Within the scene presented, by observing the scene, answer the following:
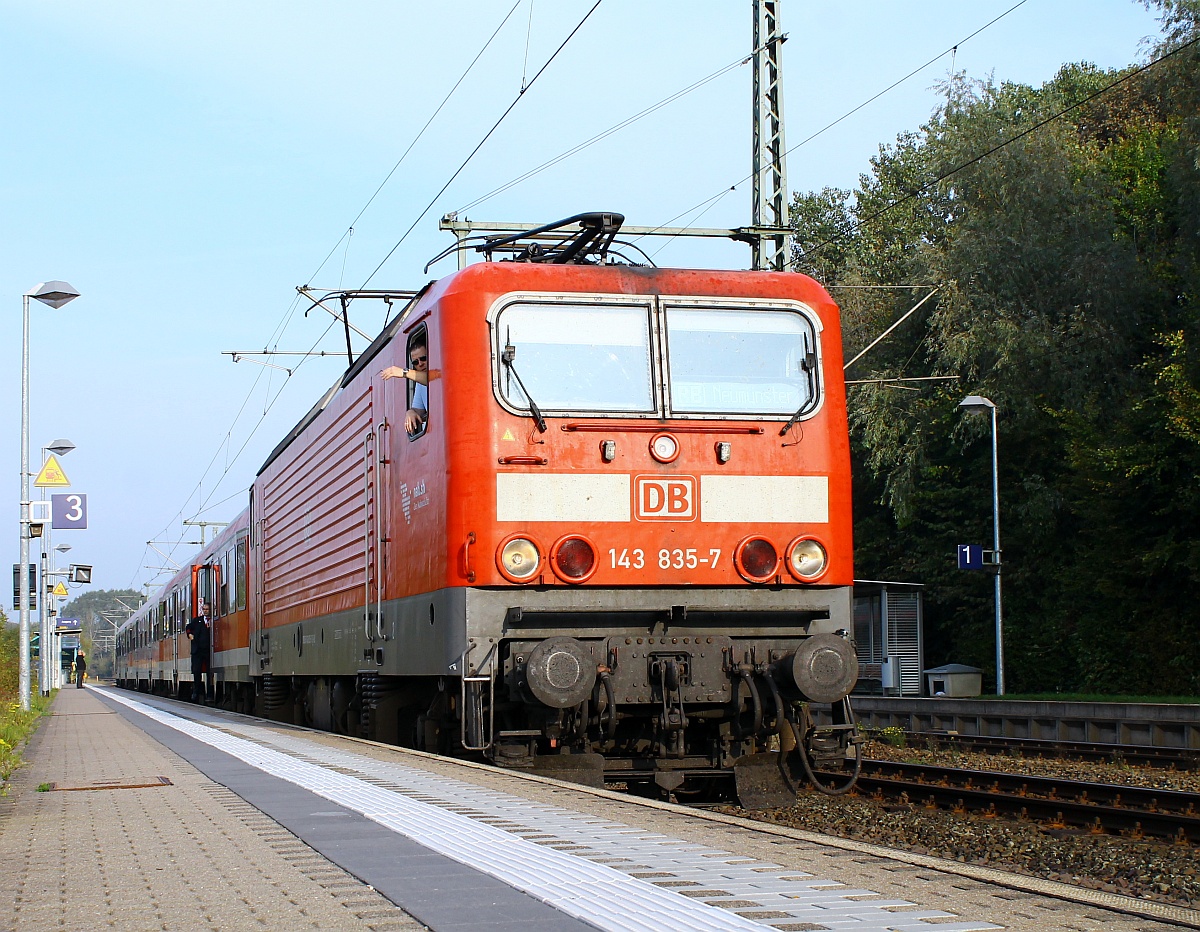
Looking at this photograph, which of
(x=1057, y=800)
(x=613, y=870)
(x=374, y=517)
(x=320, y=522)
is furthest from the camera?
(x=320, y=522)

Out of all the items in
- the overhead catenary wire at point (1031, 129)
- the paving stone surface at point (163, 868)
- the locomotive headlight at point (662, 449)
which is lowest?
the paving stone surface at point (163, 868)

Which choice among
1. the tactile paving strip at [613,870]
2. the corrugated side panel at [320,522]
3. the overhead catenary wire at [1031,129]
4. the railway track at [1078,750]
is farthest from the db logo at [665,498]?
the overhead catenary wire at [1031,129]

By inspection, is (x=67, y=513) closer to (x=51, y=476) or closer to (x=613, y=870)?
(x=51, y=476)

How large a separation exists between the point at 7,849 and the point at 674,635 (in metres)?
4.11

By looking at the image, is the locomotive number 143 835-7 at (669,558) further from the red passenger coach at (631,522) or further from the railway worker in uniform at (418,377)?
the railway worker in uniform at (418,377)

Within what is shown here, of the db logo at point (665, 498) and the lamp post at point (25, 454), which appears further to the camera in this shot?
the lamp post at point (25, 454)

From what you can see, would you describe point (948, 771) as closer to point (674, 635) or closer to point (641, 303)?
point (674, 635)

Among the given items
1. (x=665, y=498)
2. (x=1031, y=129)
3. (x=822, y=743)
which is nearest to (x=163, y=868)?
(x=665, y=498)

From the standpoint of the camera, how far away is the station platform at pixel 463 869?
13.5 ft

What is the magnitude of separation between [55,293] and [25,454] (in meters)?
4.19

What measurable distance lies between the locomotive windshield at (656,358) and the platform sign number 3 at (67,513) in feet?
67.3

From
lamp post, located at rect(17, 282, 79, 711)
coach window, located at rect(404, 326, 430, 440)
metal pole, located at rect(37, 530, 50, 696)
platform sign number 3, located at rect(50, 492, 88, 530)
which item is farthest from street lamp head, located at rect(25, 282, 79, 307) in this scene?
coach window, located at rect(404, 326, 430, 440)

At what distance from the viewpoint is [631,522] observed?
28.8 feet

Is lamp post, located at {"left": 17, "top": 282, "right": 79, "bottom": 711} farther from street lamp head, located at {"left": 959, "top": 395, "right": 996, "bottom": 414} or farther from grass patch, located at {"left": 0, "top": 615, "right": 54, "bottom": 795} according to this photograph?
street lamp head, located at {"left": 959, "top": 395, "right": 996, "bottom": 414}
